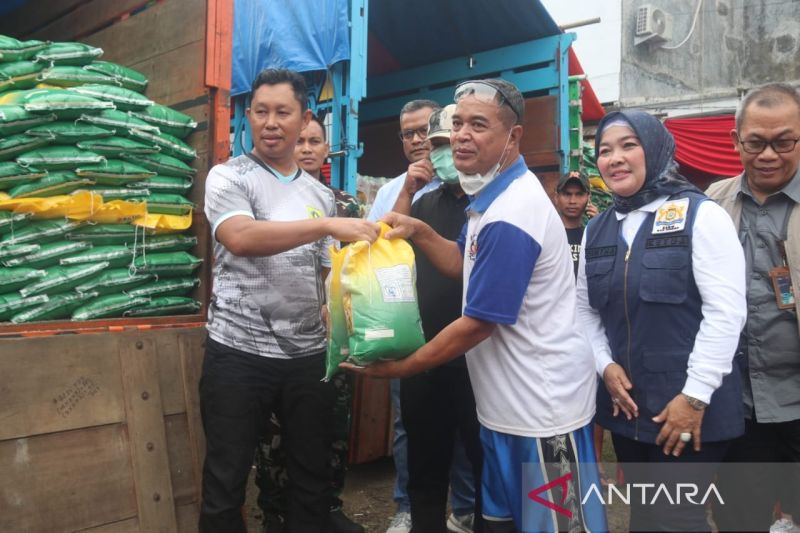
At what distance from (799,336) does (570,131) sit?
404cm

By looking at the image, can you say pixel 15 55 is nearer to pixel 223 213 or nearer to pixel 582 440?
pixel 223 213

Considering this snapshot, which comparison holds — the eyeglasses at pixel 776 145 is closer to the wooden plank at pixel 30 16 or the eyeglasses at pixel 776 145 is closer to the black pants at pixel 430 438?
the black pants at pixel 430 438

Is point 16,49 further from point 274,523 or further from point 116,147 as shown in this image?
point 274,523

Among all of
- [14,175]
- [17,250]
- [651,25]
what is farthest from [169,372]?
[651,25]

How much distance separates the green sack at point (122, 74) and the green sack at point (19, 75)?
225 mm

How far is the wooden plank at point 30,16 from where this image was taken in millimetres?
3742

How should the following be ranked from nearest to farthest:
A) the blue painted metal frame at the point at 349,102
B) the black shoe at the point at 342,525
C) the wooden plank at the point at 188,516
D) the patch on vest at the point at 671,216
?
the patch on vest at the point at 671,216 → the wooden plank at the point at 188,516 → the black shoe at the point at 342,525 → the blue painted metal frame at the point at 349,102

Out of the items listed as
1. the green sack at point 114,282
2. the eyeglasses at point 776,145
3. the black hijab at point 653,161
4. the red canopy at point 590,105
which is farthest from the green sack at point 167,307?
the red canopy at point 590,105

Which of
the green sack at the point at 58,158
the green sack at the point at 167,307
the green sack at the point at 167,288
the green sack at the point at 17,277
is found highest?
the green sack at the point at 58,158

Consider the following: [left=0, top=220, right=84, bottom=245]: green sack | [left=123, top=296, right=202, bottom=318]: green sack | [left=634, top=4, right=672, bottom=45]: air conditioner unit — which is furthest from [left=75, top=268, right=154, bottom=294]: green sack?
[left=634, top=4, right=672, bottom=45]: air conditioner unit

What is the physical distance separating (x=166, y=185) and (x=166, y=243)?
28cm

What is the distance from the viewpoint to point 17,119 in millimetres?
2439

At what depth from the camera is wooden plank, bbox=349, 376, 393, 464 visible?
3.82 m

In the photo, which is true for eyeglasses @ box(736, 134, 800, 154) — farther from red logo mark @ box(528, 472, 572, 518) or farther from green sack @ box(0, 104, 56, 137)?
green sack @ box(0, 104, 56, 137)
